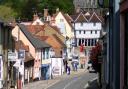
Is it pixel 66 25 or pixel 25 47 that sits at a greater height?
pixel 66 25

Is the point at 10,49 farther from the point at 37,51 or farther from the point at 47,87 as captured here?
the point at 37,51

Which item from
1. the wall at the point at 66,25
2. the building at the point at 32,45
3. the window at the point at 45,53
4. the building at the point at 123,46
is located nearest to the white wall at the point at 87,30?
the wall at the point at 66,25

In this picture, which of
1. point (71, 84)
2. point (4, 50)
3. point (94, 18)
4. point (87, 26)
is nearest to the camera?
point (4, 50)

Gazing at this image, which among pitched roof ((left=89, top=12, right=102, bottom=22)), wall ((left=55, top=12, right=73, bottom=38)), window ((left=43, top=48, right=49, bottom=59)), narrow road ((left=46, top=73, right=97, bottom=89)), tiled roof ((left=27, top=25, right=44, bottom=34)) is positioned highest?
pitched roof ((left=89, top=12, right=102, bottom=22))

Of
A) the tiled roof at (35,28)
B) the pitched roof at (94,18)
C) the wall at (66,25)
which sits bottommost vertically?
the tiled roof at (35,28)

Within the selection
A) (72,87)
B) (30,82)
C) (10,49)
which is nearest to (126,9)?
(10,49)

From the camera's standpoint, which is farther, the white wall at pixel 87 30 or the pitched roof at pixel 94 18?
the pitched roof at pixel 94 18

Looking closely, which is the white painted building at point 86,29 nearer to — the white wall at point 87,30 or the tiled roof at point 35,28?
the white wall at point 87,30

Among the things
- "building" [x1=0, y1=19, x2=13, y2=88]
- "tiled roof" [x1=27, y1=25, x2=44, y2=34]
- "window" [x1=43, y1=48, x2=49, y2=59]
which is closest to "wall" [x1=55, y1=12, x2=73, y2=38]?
"tiled roof" [x1=27, y1=25, x2=44, y2=34]

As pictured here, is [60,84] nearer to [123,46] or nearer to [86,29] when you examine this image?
[123,46]

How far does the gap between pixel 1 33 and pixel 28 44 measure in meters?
25.4

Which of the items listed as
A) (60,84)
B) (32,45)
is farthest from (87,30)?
(60,84)

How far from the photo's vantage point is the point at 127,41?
17.0m

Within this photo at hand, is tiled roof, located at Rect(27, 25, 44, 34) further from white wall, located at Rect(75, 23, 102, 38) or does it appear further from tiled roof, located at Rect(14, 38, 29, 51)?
white wall, located at Rect(75, 23, 102, 38)
